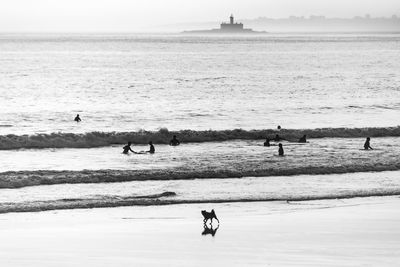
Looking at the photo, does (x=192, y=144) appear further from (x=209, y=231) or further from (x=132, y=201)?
(x=209, y=231)

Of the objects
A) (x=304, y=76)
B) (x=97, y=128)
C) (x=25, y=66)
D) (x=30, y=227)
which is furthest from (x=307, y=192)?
(x=25, y=66)

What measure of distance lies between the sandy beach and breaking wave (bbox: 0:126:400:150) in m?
14.8

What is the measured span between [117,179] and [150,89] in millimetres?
52472

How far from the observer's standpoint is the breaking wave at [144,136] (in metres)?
32.1

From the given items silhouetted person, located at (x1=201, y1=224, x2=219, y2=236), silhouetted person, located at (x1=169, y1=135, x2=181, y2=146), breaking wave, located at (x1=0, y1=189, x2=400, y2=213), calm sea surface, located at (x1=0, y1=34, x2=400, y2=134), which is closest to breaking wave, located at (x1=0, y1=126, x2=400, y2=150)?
silhouetted person, located at (x1=169, y1=135, x2=181, y2=146)

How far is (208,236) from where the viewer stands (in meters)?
14.9

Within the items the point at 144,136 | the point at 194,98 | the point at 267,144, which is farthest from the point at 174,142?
the point at 194,98

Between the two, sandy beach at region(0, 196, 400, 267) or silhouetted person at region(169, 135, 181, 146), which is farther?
silhouetted person at region(169, 135, 181, 146)

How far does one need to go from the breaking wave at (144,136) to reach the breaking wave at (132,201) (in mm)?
12947

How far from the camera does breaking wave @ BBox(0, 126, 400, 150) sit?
32125 mm

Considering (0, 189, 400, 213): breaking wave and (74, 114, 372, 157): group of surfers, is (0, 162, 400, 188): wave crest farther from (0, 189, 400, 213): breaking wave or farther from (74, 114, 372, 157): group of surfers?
(74, 114, 372, 157): group of surfers

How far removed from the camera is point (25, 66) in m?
119

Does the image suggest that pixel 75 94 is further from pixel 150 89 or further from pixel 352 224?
pixel 352 224

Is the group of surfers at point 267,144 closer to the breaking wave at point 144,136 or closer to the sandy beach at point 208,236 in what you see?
the breaking wave at point 144,136
